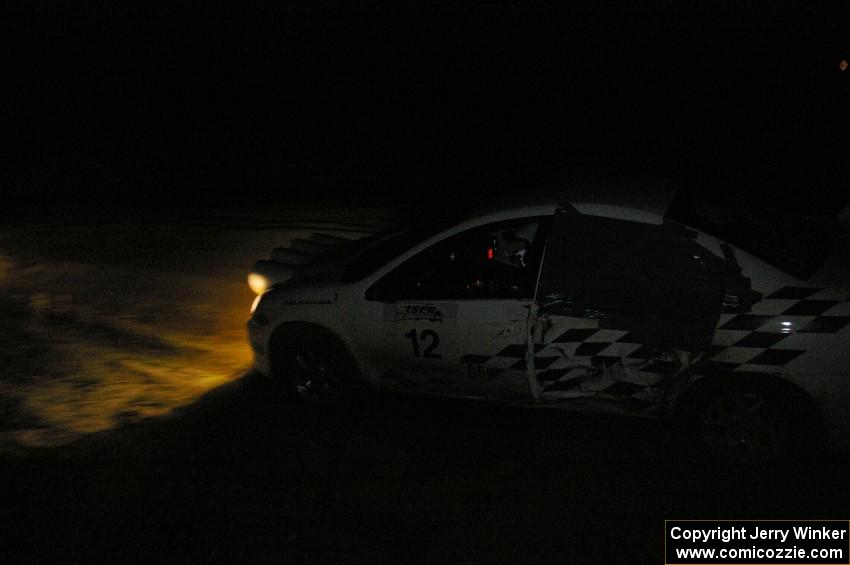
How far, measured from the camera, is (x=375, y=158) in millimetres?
13492

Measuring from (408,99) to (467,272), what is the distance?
1179 centimetres

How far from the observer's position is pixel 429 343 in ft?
17.3

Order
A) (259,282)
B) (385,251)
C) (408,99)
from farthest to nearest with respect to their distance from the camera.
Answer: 1. (408,99)
2. (259,282)
3. (385,251)

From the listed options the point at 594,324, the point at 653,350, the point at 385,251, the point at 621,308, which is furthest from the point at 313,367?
the point at 653,350

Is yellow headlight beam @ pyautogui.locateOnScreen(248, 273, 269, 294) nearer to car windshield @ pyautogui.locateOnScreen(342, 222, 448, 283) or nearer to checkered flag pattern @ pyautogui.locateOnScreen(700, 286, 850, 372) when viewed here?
car windshield @ pyautogui.locateOnScreen(342, 222, 448, 283)

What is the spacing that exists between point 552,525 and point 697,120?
11.0 metres

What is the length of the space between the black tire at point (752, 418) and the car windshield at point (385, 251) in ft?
5.94

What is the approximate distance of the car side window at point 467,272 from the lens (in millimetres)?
4996

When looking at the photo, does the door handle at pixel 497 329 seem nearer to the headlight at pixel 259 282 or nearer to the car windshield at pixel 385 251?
the car windshield at pixel 385 251

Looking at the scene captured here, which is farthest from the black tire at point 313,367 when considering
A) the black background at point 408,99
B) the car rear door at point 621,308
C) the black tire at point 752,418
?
the black background at point 408,99

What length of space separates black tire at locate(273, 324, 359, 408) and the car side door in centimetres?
26

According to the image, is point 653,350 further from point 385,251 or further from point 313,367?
point 313,367

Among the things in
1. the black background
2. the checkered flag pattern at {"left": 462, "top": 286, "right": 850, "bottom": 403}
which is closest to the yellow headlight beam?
the checkered flag pattern at {"left": 462, "top": 286, "right": 850, "bottom": 403}

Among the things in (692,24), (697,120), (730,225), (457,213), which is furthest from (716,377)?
(692,24)
